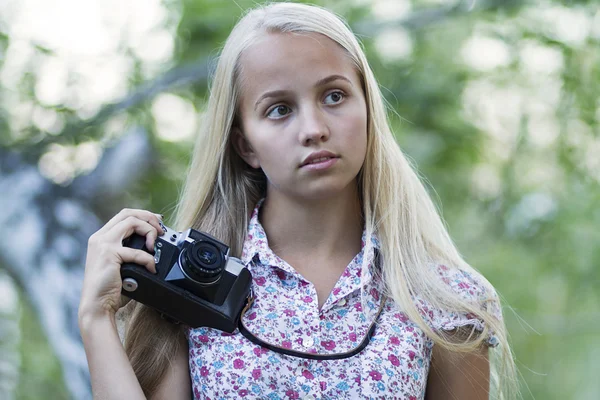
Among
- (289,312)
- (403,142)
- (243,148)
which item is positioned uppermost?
(403,142)

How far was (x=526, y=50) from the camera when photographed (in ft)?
16.0

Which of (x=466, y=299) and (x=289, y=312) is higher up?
(x=466, y=299)

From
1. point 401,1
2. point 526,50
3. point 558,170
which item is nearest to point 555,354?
point 558,170

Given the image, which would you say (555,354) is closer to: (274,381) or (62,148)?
(62,148)

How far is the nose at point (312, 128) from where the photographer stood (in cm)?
171

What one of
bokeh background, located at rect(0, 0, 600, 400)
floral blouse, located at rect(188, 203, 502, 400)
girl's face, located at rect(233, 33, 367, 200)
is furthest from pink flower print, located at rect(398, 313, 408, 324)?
bokeh background, located at rect(0, 0, 600, 400)

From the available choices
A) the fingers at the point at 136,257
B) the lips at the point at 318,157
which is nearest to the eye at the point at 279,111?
the lips at the point at 318,157

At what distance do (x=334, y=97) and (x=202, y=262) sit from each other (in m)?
0.44

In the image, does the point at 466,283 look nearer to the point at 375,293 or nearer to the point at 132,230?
the point at 375,293

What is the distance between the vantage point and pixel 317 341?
169 cm

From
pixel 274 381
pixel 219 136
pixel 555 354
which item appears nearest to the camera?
pixel 274 381

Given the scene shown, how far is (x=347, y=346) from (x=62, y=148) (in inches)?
101

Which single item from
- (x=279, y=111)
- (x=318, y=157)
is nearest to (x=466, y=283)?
(x=318, y=157)

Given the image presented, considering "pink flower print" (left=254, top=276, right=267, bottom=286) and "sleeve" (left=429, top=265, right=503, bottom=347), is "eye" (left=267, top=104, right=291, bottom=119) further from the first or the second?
"sleeve" (left=429, top=265, right=503, bottom=347)
